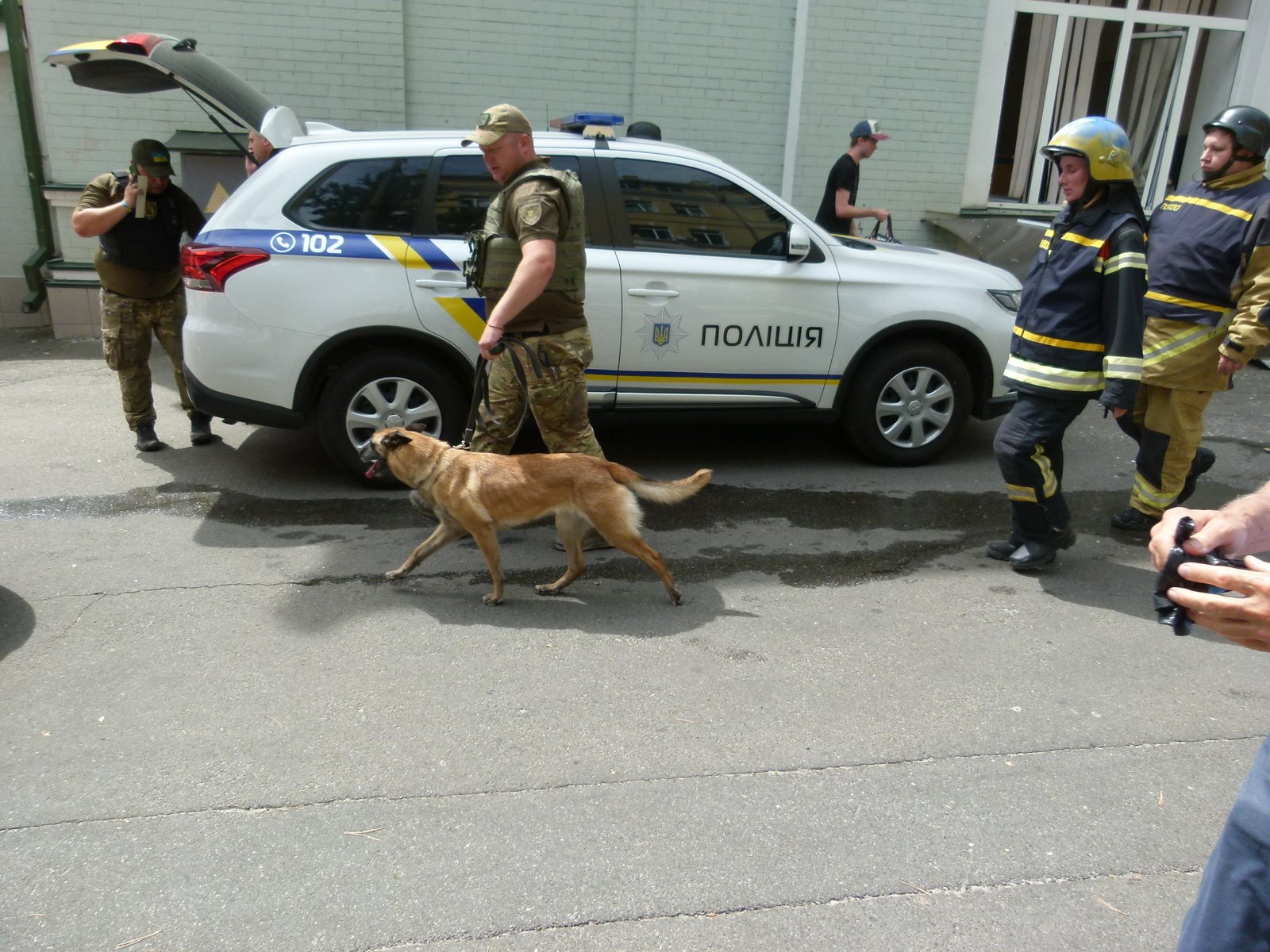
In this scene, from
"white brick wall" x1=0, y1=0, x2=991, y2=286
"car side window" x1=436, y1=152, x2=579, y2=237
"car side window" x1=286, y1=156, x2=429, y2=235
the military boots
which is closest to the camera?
"car side window" x1=286, y1=156, x2=429, y2=235

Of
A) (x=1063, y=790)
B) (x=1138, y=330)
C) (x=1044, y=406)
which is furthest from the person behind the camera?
(x=1044, y=406)

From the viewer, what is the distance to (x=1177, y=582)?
5.04 feet

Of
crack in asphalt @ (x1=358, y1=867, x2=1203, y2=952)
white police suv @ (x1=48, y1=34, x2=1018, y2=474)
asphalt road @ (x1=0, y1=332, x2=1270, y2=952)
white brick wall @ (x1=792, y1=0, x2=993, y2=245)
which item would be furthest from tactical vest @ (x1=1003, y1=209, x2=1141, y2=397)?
white brick wall @ (x1=792, y1=0, x2=993, y2=245)

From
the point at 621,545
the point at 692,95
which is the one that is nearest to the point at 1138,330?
the point at 621,545

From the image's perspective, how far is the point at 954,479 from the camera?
19.7 ft

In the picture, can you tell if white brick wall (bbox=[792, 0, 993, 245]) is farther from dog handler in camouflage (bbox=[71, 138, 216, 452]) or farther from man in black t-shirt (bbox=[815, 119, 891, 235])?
dog handler in camouflage (bbox=[71, 138, 216, 452])

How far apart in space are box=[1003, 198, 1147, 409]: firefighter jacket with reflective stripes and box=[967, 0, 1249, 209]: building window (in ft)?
21.8

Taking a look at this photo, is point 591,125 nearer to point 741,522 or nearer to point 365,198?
point 365,198

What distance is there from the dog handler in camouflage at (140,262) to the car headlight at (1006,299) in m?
5.05

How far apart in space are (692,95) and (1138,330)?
6659mm

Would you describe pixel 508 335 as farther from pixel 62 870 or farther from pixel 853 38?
pixel 853 38

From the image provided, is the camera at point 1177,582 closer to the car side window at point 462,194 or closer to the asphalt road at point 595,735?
the asphalt road at point 595,735

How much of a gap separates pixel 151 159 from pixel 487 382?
2800mm

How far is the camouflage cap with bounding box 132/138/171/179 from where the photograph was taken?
5711mm
